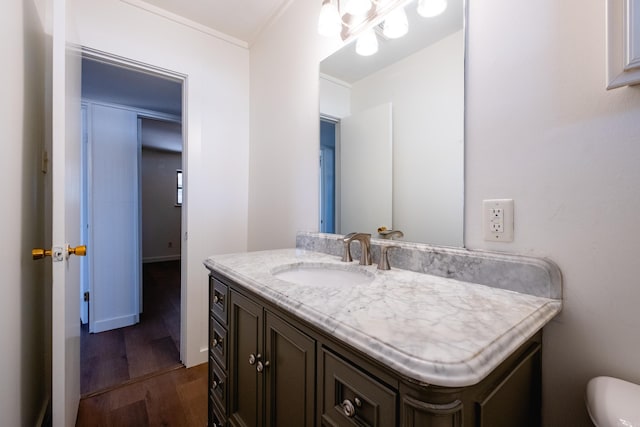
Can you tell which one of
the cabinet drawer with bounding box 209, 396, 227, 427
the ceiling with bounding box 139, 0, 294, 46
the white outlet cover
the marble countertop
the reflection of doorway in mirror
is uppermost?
the ceiling with bounding box 139, 0, 294, 46

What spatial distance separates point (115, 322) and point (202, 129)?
6.40 feet

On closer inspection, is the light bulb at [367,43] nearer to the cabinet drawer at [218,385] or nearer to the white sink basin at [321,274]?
the white sink basin at [321,274]

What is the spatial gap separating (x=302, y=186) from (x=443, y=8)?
997 millimetres

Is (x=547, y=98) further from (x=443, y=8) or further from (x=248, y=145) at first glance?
(x=248, y=145)

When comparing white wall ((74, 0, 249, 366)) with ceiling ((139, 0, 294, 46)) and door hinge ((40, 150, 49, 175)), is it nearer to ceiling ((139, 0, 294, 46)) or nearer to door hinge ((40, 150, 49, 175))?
ceiling ((139, 0, 294, 46))

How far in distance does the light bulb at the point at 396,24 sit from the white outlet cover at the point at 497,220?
731 mm

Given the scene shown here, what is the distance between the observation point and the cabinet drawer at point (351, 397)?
0.48 m

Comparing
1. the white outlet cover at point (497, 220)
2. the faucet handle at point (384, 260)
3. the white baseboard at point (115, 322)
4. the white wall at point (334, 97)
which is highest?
the white wall at point (334, 97)

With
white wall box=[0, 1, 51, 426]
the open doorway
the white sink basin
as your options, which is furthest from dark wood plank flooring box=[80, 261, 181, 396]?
the white sink basin

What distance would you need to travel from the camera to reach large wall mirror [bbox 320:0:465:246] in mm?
928

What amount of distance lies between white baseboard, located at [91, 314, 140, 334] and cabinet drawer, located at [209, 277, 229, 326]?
198 centimetres

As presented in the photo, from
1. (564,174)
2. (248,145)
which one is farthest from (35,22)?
(564,174)

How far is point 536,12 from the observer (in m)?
0.73

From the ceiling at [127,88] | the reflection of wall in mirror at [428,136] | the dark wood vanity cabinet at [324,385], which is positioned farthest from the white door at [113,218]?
Result: the reflection of wall in mirror at [428,136]
